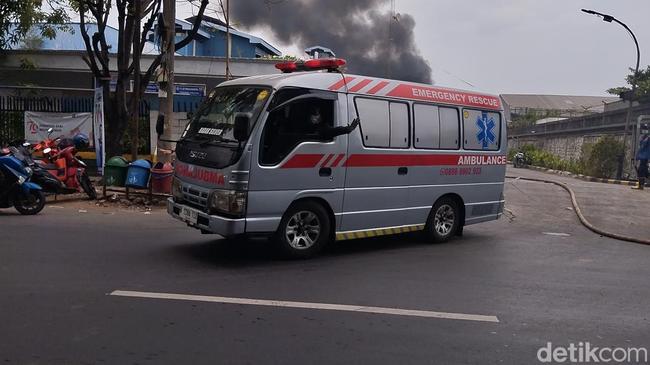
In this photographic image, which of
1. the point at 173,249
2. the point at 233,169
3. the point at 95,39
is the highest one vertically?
the point at 95,39

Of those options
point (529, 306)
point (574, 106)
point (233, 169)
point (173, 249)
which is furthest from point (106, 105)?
point (574, 106)

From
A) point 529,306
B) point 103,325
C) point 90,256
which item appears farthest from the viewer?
point 90,256

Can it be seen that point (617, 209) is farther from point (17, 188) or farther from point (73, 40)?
point (73, 40)

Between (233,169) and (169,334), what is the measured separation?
7.73 feet

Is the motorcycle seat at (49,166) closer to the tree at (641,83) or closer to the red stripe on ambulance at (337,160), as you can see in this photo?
the red stripe on ambulance at (337,160)

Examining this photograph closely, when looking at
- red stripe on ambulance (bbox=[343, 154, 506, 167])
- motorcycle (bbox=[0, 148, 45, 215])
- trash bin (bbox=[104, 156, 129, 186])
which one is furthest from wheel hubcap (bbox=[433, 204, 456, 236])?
motorcycle (bbox=[0, 148, 45, 215])

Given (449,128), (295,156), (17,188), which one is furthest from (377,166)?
(17,188)

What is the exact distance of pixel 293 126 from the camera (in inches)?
257

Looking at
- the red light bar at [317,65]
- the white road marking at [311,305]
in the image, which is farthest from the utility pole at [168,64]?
the white road marking at [311,305]

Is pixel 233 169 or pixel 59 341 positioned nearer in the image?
pixel 59 341

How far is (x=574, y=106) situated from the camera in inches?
2601

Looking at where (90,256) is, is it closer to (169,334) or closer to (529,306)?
(169,334)

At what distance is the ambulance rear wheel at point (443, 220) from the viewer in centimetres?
816

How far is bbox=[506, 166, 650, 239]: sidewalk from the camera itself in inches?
418
